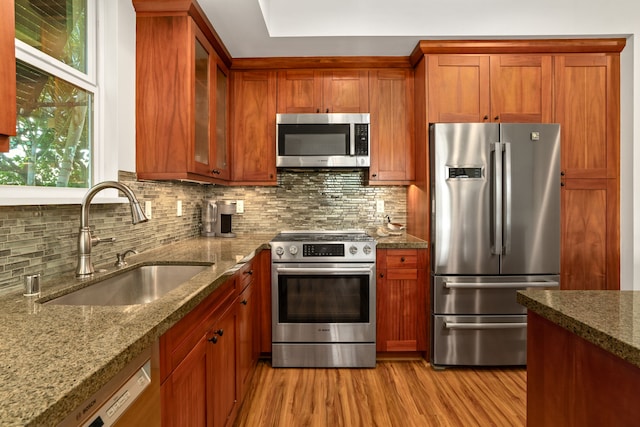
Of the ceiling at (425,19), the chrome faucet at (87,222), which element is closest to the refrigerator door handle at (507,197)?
the ceiling at (425,19)

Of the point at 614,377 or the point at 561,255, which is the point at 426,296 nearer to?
the point at 561,255

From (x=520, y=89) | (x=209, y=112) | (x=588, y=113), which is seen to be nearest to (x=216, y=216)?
(x=209, y=112)

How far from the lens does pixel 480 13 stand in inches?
103

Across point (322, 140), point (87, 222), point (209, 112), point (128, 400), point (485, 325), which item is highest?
point (209, 112)

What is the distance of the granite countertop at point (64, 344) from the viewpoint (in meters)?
0.57

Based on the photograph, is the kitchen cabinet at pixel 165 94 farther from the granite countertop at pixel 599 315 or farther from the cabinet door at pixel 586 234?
the cabinet door at pixel 586 234

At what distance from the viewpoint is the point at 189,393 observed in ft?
4.00

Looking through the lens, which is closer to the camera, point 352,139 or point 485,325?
point 485,325

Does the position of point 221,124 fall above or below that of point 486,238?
above

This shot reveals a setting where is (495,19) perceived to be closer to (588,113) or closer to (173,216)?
(588,113)

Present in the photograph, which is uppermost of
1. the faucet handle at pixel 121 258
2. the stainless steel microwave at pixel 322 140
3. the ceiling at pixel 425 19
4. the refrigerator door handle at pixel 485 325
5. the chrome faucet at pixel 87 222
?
the ceiling at pixel 425 19

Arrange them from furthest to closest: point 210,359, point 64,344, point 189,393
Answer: point 210,359 < point 189,393 < point 64,344

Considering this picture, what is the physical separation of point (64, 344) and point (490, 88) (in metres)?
2.96

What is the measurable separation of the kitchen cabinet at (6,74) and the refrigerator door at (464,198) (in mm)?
2336
